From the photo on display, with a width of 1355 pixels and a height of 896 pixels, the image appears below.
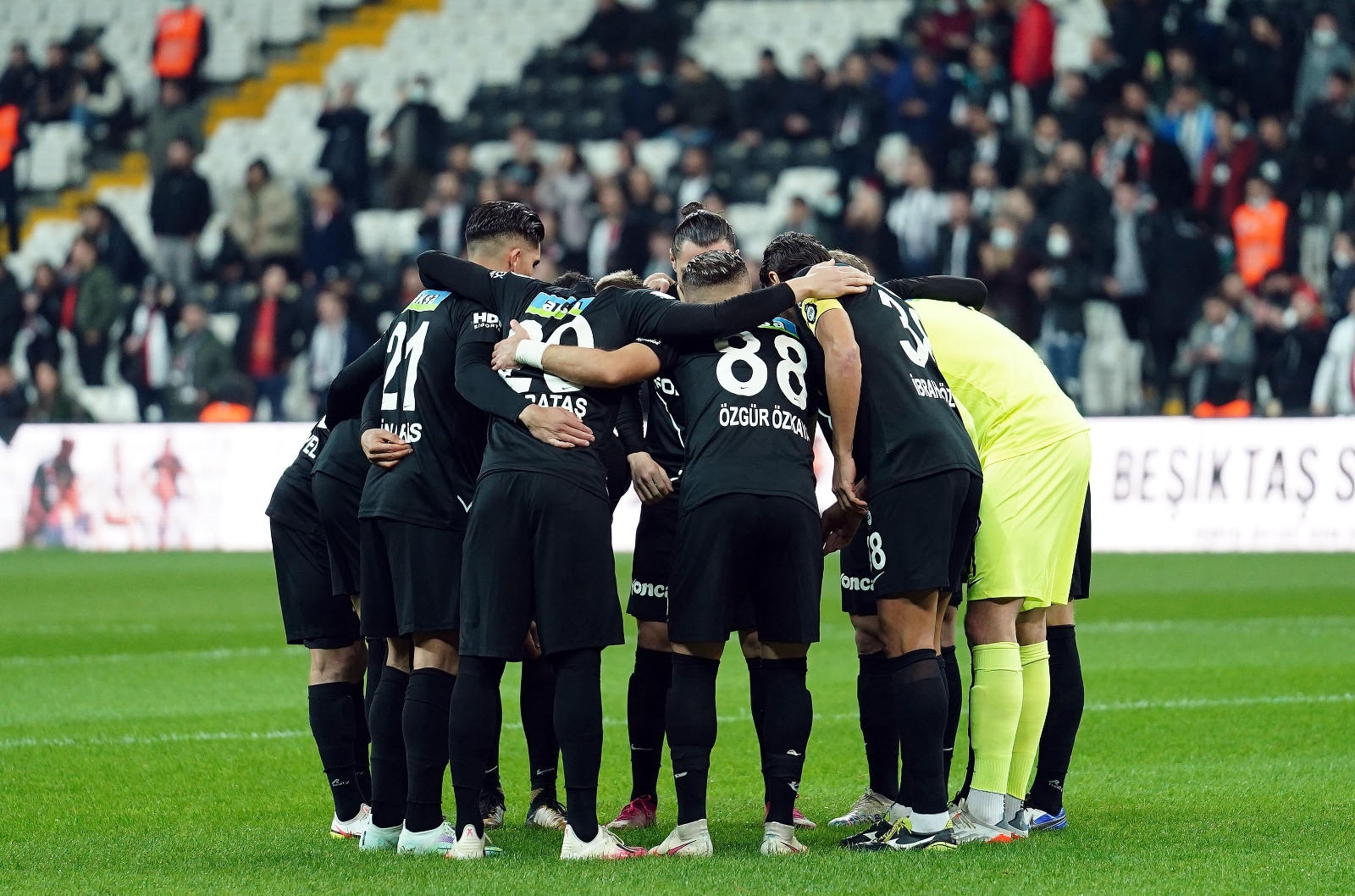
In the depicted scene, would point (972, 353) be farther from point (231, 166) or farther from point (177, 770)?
point (231, 166)

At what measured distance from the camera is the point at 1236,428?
1586 centimetres

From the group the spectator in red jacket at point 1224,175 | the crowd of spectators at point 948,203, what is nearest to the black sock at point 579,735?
the crowd of spectators at point 948,203

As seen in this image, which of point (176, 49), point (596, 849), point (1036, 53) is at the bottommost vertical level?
point (596, 849)

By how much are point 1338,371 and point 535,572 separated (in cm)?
1338

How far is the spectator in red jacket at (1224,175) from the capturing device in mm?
18859

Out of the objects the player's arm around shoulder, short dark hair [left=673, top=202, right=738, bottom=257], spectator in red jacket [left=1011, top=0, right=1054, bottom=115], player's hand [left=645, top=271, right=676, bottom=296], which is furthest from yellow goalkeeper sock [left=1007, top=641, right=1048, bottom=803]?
spectator in red jacket [left=1011, top=0, right=1054, bottom=115]

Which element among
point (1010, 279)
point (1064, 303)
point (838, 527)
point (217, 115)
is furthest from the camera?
point (217, 115)

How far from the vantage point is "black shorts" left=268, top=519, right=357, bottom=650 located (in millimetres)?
6531

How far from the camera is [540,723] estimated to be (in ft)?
21.7

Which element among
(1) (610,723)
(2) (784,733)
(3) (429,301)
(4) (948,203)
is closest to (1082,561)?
(2) (784,733)

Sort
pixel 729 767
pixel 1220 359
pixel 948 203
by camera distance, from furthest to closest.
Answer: pixel 948 203
pixel 1220 359
pixel 729 767

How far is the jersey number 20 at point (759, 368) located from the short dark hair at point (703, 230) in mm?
530

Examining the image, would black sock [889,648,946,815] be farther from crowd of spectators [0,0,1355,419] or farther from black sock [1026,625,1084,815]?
crowd of spectators [0,0,1355,419]

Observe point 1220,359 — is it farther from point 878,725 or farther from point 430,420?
point 430,420
